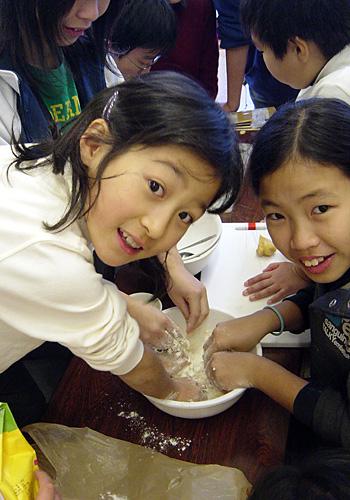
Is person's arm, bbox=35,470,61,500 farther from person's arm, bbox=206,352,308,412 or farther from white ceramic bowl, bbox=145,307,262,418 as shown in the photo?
person's arm, bbox=206,352,308,412

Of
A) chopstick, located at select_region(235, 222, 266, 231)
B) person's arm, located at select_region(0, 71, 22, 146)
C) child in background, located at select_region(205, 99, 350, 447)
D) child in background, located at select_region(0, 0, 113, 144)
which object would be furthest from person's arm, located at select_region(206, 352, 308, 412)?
person's arm, located at select_region(0, 71, 22, 146)

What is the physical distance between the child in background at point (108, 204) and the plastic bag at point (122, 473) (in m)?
0.13

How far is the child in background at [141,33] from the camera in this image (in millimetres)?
1539

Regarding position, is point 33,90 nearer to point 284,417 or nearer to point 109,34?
point 109,34

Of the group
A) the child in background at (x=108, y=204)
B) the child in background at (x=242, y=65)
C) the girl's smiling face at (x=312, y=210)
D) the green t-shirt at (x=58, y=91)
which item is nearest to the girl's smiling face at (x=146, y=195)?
the child in background at (x=108, y=204)

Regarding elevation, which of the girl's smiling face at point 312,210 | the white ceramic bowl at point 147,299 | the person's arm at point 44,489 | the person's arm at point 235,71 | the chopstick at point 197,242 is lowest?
the person's arm at point 235,71

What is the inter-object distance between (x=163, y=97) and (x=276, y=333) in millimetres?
563

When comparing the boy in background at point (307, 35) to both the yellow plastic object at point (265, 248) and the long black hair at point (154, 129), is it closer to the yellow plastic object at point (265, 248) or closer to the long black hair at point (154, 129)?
the yellow plastic object at point (265, 248)

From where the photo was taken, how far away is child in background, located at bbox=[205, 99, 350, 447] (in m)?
0.87

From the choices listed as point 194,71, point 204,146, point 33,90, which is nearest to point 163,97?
point 204,146

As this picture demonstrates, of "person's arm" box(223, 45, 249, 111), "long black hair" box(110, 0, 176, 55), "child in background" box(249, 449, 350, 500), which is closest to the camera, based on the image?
"child in background" box(249, 449, 350, 500)

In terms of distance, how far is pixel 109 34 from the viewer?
1.38 metres

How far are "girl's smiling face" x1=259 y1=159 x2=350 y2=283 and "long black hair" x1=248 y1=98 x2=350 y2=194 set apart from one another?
2 centimetres

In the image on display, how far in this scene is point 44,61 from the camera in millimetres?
1209
